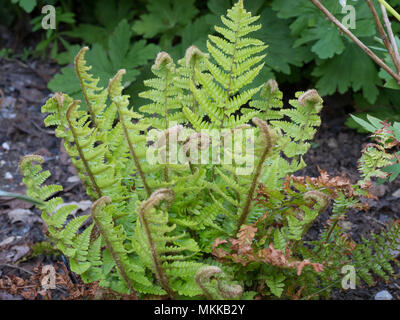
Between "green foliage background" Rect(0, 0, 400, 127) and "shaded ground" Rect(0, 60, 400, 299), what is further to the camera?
"green foliage background" Rect(0, 0, 400, 127)

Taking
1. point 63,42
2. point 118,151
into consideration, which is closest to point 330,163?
point 118,151

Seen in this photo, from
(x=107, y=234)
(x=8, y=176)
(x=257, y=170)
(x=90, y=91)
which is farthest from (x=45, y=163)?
(x=257, y=170)

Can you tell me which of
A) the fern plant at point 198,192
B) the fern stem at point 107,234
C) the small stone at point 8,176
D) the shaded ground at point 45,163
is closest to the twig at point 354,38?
the fern plant at point 198,192

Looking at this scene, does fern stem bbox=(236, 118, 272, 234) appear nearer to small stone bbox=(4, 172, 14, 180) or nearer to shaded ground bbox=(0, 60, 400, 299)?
shaded ground bbox=(0, 60, 400, 299)

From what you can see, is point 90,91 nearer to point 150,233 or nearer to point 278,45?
point 150,233

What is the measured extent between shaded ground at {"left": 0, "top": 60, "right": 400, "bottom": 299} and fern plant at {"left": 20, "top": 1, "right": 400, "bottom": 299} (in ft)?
0.87

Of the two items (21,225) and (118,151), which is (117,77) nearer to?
(118,151)

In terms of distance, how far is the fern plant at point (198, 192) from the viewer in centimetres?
134

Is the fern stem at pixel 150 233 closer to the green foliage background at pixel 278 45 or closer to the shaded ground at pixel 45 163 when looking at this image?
the shaded ground at pixel 45 163

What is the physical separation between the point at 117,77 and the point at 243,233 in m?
0.61

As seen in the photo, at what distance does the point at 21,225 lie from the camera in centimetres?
228

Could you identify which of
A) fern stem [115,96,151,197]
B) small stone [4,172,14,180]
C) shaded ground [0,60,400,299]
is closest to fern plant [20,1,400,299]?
fern stem [115,96,151,197]

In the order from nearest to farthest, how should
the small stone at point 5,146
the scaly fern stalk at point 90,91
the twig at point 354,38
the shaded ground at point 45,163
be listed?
the scaly fern stalk at point 90,91 → the twig at point 354,38 → the shaded ground at point 45,163 → the small stone at point 5,146

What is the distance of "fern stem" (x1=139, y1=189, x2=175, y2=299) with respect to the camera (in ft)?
3.95
